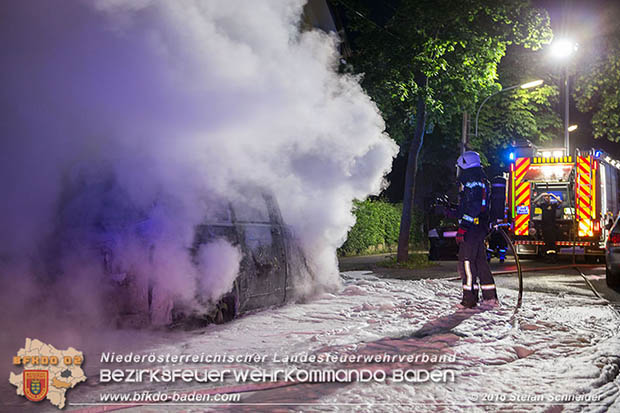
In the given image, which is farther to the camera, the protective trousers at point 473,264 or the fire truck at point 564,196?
the fire truck at point 564,196

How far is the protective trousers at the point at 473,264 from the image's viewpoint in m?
7.38

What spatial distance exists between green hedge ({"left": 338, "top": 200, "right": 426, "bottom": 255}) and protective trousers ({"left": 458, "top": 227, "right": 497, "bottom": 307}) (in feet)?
35.6

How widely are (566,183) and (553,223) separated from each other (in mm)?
1472

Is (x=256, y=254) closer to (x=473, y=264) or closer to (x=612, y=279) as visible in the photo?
(x=473, y=264)

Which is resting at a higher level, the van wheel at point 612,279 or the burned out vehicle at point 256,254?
the burned out vehicle at point 256,254

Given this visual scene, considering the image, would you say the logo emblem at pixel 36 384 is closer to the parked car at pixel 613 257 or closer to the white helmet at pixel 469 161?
the white helmet at pixel 469 161

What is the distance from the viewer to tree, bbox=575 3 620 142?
28.2 metres

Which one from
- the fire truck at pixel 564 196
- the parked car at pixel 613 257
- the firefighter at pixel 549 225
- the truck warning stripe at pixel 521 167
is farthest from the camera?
the truck warning stripe at pixel 521 167

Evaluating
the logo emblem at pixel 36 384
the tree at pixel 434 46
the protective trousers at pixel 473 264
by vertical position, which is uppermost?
the tree at pixel 434 46

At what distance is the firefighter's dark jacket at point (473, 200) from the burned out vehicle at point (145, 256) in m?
3.01

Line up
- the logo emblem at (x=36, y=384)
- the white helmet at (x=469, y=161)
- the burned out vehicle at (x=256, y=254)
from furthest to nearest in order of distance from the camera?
the white helmet at (x=469, y=161)
the burned out vehicle at (x=256, y=254)
the logo emblem at (x=36, y=384)

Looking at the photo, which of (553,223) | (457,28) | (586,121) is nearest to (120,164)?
(457,28)

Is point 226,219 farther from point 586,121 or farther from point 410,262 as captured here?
point 586,121

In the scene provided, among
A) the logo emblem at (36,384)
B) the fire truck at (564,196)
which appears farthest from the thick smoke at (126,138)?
the fire truck at (564,196)
